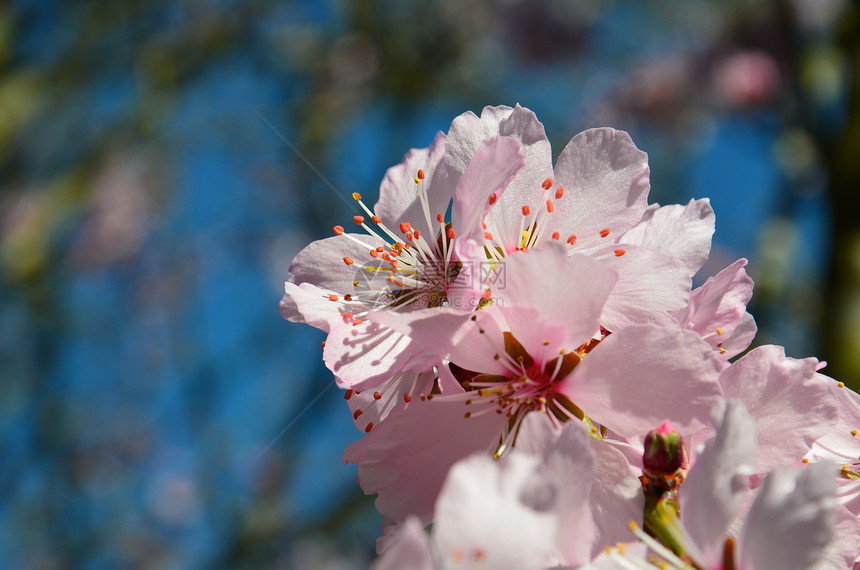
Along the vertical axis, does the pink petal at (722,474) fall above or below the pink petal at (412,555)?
below

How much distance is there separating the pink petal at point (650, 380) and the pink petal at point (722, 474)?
0.05m

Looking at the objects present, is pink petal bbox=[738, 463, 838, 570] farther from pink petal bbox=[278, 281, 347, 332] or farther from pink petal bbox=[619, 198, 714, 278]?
pink petal bbox=[278, 281, 347, 332]

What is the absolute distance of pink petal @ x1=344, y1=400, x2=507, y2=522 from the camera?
75cm

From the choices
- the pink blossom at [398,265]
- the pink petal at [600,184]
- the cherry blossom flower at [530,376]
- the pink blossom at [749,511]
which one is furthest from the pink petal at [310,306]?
the pink blossom at [749,511]

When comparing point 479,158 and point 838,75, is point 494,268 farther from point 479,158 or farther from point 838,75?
point 838,75

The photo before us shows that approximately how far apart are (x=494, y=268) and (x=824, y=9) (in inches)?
131

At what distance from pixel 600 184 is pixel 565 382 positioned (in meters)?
0.25

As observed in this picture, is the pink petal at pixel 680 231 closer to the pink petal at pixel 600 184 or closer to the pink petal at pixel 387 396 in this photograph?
the pink petal at pixel 600 184

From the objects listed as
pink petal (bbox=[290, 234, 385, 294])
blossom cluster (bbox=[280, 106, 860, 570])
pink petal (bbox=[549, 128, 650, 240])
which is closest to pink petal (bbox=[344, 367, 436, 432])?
blossom cluster (bbox=[280, 106, 860, 570])

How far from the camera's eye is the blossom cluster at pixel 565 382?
0.59 m

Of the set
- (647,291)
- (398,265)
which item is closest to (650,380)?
(647,291)

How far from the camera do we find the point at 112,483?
5.01 meters

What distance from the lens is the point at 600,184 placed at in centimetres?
85

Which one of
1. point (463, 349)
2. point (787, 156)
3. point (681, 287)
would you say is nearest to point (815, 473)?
point (681, 287)
